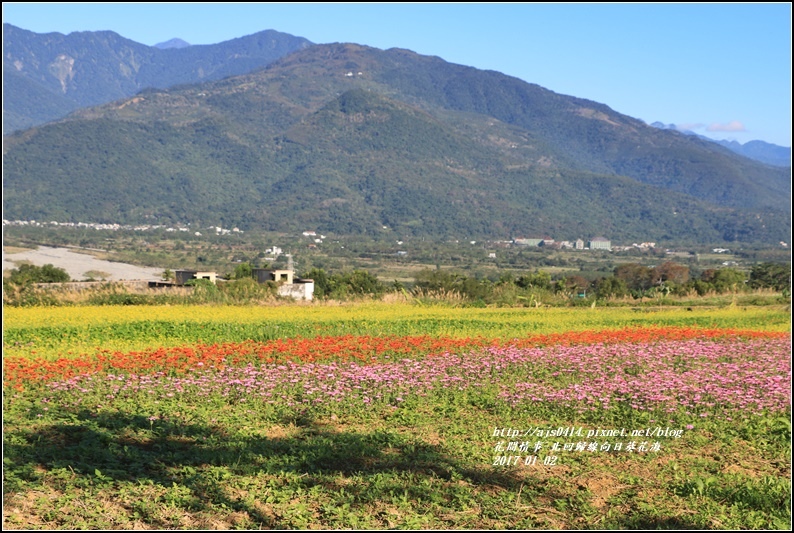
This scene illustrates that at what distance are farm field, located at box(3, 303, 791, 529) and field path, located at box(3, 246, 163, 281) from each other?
59.9m

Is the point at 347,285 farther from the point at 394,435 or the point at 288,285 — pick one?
the point at 394,435

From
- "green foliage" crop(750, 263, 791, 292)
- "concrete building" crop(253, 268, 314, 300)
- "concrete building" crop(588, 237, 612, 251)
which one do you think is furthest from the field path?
"concrete building" crop(588, 237, 612, 251)

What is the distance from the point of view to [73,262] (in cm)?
8719

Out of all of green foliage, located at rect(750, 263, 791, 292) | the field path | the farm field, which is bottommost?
the field path

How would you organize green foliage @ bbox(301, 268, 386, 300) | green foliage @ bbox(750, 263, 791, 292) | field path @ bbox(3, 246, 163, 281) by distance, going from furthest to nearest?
field path @ bbox(3, 246, 163, 281) < green foliage @ bbox(750, 263, 791, 292) < green foliage @ bbox(301, 268, 386, 300)

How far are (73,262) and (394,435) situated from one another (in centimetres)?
8312

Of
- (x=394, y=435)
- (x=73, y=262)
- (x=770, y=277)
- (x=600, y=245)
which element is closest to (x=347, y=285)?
(x=770, y=277)

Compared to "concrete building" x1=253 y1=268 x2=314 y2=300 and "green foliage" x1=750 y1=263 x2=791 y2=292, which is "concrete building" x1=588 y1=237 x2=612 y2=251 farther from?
"concrete building" x1=253 y1=268 x2=314 y2=300

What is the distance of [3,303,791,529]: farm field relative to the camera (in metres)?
8.19

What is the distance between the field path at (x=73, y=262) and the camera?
7725 centimetres

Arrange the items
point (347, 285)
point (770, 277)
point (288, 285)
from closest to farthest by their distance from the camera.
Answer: point (288, 285)
point (347, 285)
point (770, 277)

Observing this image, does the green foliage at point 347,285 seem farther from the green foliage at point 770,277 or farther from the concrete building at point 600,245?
the concrete building at point 600,245

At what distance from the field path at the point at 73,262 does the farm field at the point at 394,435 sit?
59.9 m

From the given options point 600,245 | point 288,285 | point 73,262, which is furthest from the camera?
point 600,245
